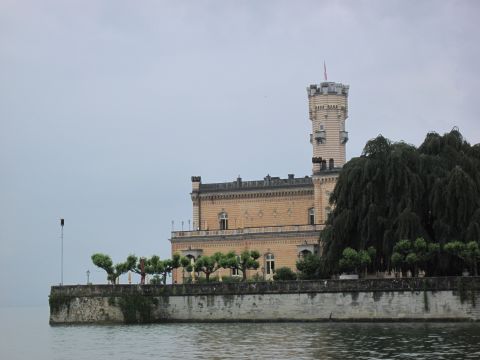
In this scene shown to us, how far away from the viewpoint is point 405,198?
195ft

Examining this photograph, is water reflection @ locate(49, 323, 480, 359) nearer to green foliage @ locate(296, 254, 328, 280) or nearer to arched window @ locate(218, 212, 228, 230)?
green foliage @ locate(296, 254, 328, 280)

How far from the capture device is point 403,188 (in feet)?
197

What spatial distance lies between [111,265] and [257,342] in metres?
23.2

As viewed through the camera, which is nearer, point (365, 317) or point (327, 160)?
point (365, 317)

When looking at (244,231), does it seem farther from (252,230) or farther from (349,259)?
(349,259)

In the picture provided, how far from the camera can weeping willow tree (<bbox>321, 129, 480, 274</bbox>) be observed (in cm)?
5831

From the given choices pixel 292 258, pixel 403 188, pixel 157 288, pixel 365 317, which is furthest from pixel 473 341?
pixel 292 258

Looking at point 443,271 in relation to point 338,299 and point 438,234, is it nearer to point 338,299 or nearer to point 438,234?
point 438,234

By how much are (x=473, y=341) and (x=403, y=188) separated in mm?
18025

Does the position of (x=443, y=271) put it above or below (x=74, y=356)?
above

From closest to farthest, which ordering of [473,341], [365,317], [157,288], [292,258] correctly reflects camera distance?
[473,341], [365,317], [157,288], [292,258]

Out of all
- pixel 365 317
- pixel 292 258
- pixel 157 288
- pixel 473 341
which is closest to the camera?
pixel 473 341

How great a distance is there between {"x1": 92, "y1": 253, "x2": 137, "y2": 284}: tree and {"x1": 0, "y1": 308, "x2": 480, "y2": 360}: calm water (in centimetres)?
717

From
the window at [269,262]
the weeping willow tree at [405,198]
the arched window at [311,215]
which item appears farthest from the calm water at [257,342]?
the arched window at [311,215]
